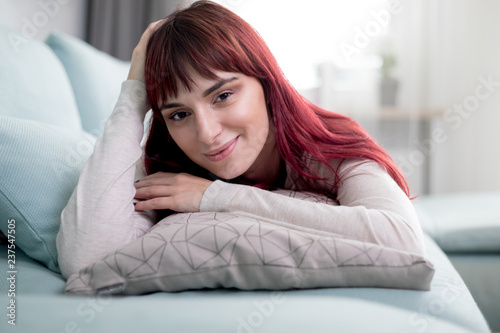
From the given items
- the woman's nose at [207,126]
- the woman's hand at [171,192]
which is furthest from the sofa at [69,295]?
the woman's nose at [207,126]

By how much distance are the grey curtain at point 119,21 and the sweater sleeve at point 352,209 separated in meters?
2.36

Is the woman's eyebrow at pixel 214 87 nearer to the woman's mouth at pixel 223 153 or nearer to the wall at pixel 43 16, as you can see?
the woman's mouth at pixel 223 153

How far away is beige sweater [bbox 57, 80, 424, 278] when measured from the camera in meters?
0.76

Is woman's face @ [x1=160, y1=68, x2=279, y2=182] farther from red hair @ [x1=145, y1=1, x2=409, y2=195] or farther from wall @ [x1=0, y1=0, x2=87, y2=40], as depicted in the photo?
wall @ [x1=0, y1=0, x2=87, y2=40]

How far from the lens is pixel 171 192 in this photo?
0.94m

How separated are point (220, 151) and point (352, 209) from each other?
0.36m

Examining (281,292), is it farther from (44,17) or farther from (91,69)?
(44,17)

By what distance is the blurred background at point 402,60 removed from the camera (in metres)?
2.96

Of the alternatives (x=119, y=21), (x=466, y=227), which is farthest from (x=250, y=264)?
(x=119, y=21)

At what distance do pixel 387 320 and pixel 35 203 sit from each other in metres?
0.66

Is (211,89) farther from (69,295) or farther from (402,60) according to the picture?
(402,60)

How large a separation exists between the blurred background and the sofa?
189 centimetres

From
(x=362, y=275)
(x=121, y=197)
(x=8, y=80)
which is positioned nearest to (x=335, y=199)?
(x=362, y=275)

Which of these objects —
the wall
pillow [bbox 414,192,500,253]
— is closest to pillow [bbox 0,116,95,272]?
the wall
